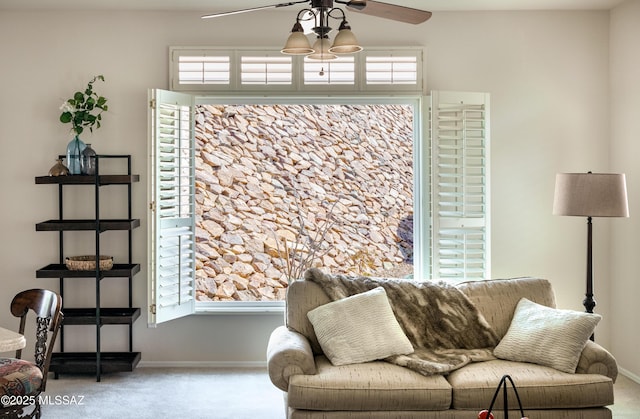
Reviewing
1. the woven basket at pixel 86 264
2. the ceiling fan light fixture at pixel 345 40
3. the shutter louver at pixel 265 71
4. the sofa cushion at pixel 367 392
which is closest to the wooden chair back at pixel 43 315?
the woven basket at pixel 86 264

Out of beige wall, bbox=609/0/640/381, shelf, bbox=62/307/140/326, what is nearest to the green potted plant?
shelf, bbox=62/307/140/326

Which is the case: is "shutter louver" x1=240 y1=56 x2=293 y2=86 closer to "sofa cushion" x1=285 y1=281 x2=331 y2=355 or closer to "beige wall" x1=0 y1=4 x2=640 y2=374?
"beige wall" x1=0 y1=4 x2=640 y2=374

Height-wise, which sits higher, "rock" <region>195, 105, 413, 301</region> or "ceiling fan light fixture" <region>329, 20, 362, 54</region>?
"ceiling fan light fixture" <region>329, 20, 362, 54</region>

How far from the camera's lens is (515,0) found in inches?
183

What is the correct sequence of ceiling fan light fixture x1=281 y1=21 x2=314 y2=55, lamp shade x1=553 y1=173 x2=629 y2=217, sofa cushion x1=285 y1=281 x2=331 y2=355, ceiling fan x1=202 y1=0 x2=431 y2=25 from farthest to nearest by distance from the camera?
lamp shade x1=553 y1=173 x2=629 y2=217 → sofa cushion x1=285 y1=281 x2=331 y2=355 → ceiling fan light fixture x1=281 y1=21 x2=314 y2=55 → ceiling fan x1=202 y1=0 x2=431 y2=25

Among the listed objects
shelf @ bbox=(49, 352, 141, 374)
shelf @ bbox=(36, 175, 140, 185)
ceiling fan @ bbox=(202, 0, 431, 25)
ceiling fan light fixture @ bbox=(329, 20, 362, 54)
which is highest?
ceiling fan @ bbox=(202, 0, 431, 25)

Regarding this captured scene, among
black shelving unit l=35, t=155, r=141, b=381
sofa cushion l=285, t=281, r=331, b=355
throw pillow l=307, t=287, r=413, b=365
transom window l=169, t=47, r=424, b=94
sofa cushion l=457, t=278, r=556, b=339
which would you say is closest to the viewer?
throw pillow l=307, t=287, r=413, b=365

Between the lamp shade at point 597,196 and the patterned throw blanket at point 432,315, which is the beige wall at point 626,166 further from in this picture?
the patterned throw blanket at point 432,315

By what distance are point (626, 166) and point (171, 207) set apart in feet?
10.9

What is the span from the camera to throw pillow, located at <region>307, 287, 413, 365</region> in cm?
354

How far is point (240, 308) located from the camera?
4977 millimetres

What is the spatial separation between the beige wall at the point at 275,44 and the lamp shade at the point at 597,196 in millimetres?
793

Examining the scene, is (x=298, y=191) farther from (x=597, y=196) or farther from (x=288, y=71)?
(x=597, y=196)

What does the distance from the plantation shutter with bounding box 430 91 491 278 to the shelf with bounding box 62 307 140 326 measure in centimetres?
221
